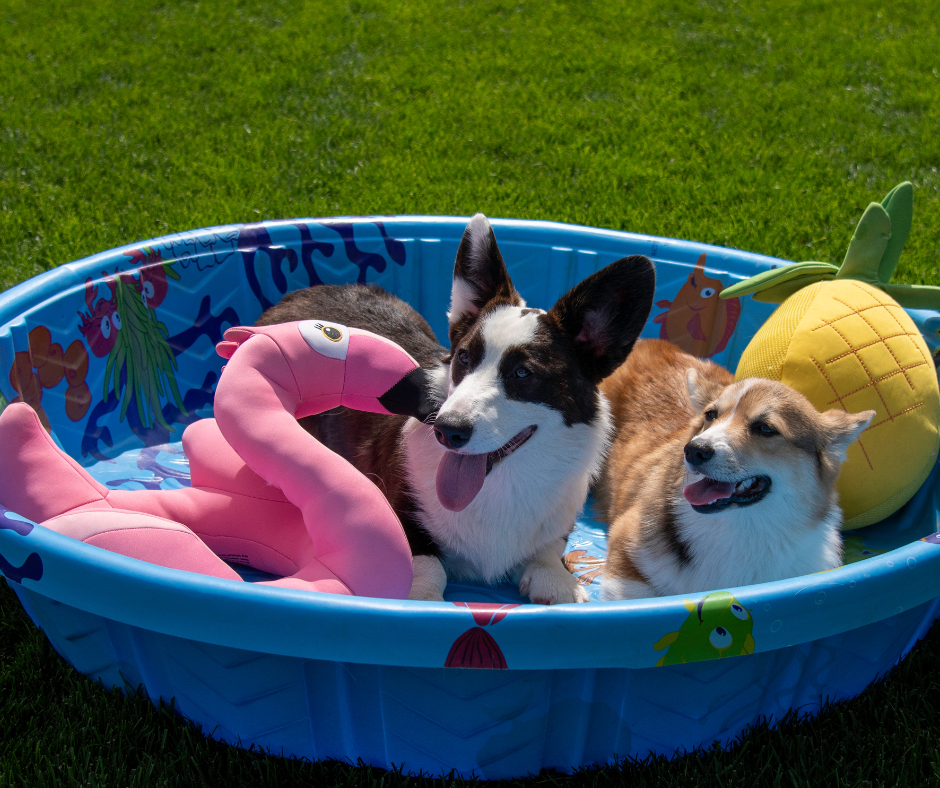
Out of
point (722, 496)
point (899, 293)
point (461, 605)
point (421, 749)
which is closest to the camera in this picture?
point (461, 605)

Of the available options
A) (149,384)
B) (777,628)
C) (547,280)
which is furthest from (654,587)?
(149,384)

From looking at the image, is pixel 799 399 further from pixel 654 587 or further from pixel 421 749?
pixel 421 749

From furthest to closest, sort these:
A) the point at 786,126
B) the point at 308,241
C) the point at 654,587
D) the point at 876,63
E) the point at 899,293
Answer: the point at 876,63
the point at 786,126
the point at 308,241
the point at 899,293
the point at 654,587

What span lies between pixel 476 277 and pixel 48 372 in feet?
5.65

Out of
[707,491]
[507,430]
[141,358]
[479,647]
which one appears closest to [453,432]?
[507,430]

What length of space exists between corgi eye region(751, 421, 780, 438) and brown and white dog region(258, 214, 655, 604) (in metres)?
0.43

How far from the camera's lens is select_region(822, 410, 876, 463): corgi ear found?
225 cm

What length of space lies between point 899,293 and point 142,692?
2.76 m

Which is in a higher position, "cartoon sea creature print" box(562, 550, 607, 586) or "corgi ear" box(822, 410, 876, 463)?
"corgi ear" box(822, 410, 876, 463)

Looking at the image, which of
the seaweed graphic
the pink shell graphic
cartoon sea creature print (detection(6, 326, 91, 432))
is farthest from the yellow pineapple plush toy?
cartoon sea creature print (detection(6, 326, 91, 432))

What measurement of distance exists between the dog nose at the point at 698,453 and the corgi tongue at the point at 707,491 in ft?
0.44

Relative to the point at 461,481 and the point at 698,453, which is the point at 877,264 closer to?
the point at 698,453

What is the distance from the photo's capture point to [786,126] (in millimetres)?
6477

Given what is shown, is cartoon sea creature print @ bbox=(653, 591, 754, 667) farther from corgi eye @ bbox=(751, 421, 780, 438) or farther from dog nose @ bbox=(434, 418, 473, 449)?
dog nose @ bbox=(434, 418, 473, 449)
